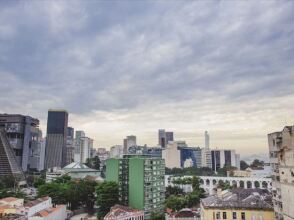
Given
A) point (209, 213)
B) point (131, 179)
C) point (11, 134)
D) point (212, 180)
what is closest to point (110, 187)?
point (131, 179)

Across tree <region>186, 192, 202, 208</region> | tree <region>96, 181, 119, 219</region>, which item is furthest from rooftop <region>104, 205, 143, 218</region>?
tree <region>186, 192, 202, 208</region>

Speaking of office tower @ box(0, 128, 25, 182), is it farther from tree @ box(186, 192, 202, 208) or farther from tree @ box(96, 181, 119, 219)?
tree @ box(186, 192, 202, 208)

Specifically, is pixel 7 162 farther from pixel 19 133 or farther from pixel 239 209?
pixel 239 209

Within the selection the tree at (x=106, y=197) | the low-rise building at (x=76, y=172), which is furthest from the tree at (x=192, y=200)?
the low-rise building at (x=76, y=172)

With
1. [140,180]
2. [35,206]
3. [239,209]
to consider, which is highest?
[140,180]

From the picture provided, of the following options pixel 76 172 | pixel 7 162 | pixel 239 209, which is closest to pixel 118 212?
pixel 239 209

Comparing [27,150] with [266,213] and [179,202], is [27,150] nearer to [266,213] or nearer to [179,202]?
[179,202]

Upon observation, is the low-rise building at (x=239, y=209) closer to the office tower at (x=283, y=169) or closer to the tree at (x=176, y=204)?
the office tower at (x=283, y=169)
